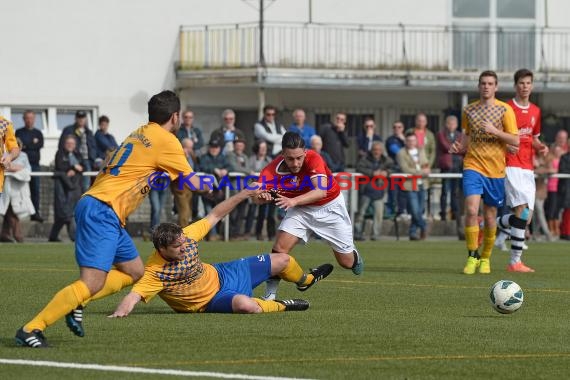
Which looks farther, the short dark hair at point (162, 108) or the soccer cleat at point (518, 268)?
the soccer cleat at point (518, 268)

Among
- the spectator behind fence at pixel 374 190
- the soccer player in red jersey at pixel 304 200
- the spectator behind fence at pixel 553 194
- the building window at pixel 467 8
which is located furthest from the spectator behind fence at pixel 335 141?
the soccer player in red jersey at pixel 304 200

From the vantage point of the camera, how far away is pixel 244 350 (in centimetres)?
950

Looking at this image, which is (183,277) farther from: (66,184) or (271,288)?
(66,184)

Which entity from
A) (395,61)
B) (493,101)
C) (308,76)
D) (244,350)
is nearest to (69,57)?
(308,76)

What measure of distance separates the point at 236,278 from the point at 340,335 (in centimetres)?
183

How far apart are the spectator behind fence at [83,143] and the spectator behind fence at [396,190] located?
5616 mm

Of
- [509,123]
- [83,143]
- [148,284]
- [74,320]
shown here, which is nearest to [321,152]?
[83,143]

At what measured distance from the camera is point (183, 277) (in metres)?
11.5

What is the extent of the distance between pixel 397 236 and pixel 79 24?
1047 cm

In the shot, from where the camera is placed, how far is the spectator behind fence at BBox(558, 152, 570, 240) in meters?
26.7

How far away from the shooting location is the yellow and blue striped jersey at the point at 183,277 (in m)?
11.4

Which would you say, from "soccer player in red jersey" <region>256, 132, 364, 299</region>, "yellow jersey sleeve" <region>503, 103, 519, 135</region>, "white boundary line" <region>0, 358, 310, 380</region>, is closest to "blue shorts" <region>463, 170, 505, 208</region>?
"yellow jersey sleeve" <region>503, 103, 519, 135</region>

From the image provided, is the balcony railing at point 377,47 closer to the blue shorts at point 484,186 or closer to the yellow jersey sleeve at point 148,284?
the blue shorts at point 484,186

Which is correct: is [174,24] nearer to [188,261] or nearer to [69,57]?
[69,57]
